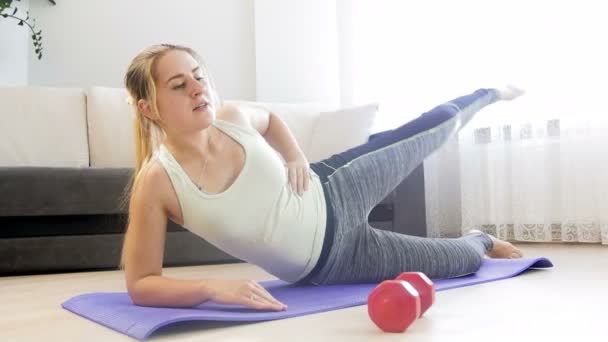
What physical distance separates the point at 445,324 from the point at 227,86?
9.93ft

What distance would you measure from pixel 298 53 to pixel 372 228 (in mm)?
2508

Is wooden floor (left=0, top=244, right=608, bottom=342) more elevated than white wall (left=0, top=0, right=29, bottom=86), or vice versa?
white wall (left=0, top=0, right=29, bottom=86)

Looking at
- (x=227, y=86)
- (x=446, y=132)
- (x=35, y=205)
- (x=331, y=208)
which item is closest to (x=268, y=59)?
(x=227, y=86)

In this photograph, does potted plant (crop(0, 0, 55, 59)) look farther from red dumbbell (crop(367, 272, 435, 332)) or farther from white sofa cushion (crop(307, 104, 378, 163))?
red dumbbell (crop(367, 272, 435, 332))

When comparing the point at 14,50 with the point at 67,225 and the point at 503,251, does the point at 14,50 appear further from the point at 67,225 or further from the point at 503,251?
the point at 503,251

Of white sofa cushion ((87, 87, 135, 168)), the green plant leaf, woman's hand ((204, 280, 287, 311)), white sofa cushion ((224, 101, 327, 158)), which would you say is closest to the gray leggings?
woman's hand ((204, 280, 287, 311))

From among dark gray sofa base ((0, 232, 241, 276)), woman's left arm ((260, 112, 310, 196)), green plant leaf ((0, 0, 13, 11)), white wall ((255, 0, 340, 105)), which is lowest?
dark gray sofa base ((0, 232, 241, 276))

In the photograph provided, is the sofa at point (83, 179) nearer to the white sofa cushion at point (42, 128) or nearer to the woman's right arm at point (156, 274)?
the white sofa cushion at point (42, 128)

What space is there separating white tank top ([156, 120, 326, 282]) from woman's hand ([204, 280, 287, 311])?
5.7 inches

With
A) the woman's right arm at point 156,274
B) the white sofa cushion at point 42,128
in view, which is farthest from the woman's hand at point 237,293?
the white sofa cushion at point 42,128

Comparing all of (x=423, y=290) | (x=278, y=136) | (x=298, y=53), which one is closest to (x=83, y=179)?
(x=278, y=136)

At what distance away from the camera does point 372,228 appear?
5.20ft

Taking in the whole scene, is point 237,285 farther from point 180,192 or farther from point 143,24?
point 143,24

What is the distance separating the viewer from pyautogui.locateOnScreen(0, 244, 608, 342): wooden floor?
107 centimetres
